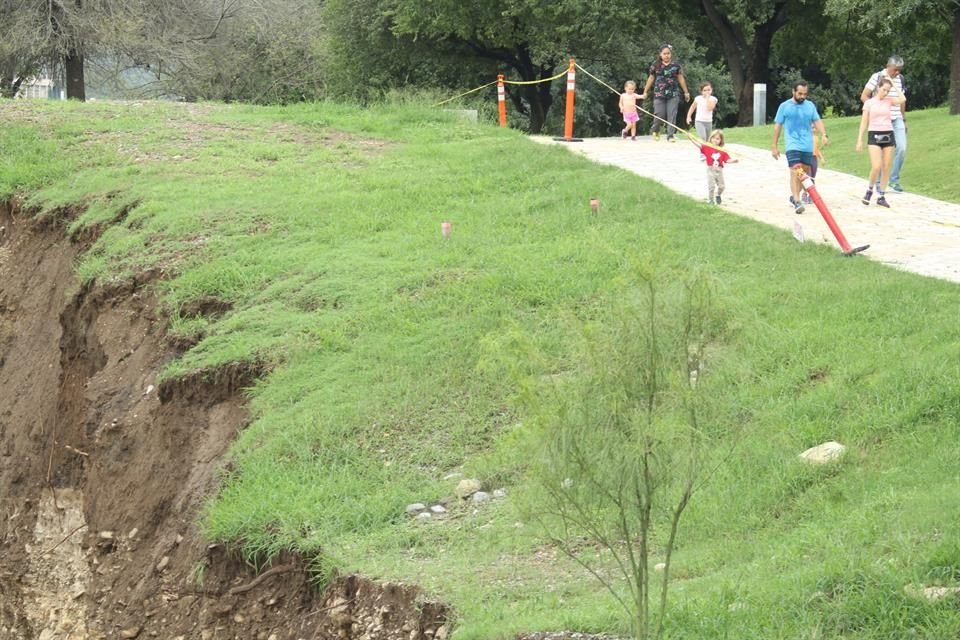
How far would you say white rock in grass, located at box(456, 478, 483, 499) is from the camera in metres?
8.73

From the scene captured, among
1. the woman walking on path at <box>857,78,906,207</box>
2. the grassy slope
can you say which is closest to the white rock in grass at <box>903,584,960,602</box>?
the grassy slope

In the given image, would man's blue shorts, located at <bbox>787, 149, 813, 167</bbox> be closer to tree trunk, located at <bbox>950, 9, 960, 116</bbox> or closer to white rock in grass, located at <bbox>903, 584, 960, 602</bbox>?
white rock in grass, located at <bbox>903, 584, 960, 602</bbox>

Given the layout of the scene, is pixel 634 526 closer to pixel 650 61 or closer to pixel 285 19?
pixel 650 61

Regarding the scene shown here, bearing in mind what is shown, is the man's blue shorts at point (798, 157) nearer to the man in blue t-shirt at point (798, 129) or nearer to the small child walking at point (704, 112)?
the man in blue t-shirt at point (798, 129)

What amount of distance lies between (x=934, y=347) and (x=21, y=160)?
1222cm

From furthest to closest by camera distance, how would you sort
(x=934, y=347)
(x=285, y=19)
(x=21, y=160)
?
1. (x=285, y=19)
2. (x=21, y=160)
3. (x=934, y=347)

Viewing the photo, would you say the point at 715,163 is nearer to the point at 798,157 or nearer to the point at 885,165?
the point at 798,157

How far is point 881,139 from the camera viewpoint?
14406 millimetres

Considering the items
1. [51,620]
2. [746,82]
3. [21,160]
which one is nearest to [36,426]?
[51,620]

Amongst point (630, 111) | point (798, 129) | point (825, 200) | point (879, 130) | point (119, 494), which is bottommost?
point (119, 494)

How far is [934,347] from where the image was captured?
874cm

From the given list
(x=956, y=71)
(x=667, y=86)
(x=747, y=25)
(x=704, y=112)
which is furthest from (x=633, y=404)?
(x=747, y=25)

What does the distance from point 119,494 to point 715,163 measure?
6730 mm

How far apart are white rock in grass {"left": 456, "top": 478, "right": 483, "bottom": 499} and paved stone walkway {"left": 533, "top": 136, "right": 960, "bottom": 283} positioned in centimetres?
440
